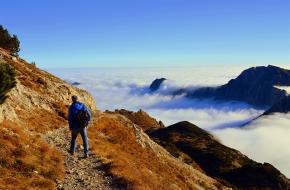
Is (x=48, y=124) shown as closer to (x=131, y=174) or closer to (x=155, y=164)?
(x=155, y=164)

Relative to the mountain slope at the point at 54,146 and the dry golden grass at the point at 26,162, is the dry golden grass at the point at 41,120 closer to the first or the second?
the mountain slope at the point at 54,146

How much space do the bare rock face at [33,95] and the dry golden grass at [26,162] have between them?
12.3 ft

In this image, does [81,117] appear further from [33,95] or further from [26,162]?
[33,95]

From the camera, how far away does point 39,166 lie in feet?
73.5

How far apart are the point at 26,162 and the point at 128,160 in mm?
11428

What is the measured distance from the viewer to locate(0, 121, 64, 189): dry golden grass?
65.0ft

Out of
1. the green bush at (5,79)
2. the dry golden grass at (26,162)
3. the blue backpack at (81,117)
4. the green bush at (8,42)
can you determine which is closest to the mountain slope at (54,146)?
the dry golden grass at (26,162)

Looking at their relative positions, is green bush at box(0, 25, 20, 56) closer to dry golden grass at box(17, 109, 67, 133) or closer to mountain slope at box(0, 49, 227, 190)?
mountain slope at box(0, 49, 227, 190)

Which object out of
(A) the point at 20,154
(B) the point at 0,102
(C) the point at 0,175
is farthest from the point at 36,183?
(B) the point at 0,102

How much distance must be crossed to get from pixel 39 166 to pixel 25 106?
57.9 feet

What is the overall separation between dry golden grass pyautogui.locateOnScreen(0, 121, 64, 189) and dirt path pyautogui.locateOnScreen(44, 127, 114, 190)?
1.71 feet

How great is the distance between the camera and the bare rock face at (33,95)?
35.5 meters

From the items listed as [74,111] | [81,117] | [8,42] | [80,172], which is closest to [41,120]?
[74,111]

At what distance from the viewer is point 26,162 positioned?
2234cm
